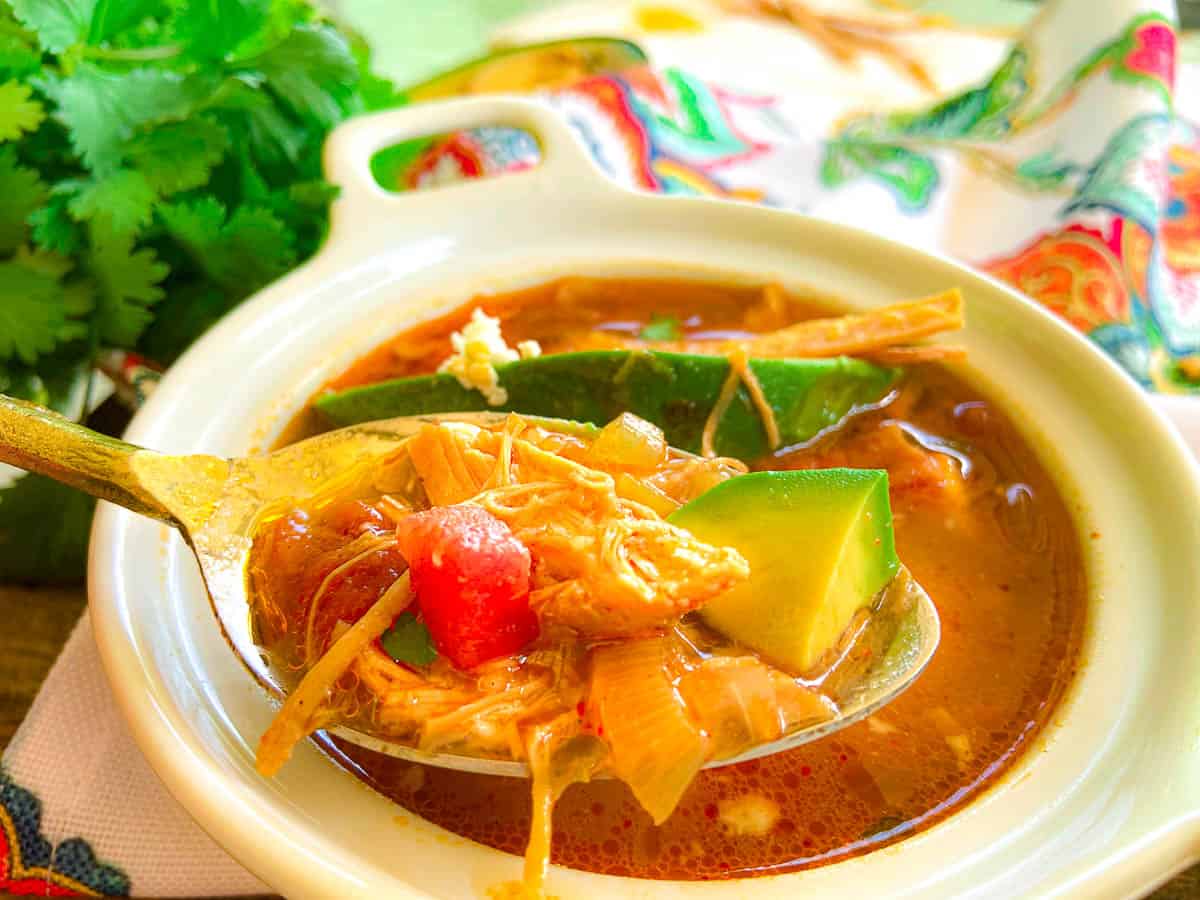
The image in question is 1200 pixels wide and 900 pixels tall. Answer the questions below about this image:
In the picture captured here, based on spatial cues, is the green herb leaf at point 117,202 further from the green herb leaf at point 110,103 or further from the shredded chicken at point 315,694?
the shredded chicken at point 315,694

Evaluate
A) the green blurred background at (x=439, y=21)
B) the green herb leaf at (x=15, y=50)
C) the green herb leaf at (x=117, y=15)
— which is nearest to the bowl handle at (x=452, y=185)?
the green herb leaf at (x=117, y=15)

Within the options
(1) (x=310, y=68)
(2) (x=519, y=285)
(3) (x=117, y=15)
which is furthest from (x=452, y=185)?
(3) (x=117, y=15)

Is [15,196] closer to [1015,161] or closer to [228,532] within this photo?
[228,532]

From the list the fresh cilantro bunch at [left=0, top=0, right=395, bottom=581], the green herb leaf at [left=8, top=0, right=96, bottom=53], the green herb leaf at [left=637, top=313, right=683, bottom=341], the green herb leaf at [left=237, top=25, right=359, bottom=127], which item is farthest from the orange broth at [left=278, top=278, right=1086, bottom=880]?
the green herb leaf at [left=8, top=0, right=96, bottom=53]

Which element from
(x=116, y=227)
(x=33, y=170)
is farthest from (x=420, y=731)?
(x=33, y=170)

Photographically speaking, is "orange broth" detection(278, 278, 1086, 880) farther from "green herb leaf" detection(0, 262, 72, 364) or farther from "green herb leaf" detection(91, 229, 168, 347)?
"green herb leaf" detection(0, 262, 72, 364)
